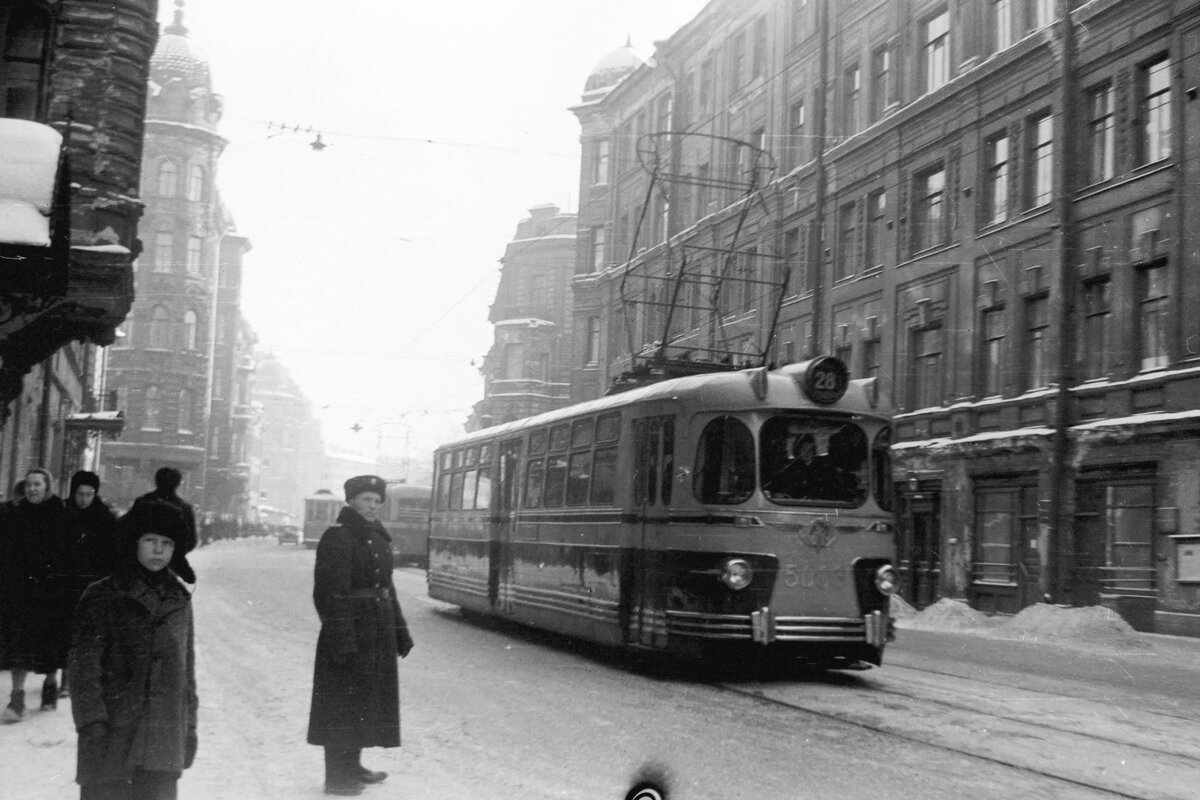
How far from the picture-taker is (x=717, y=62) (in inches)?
1518

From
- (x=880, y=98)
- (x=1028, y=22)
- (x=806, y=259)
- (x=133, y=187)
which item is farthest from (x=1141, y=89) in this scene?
(x=133, y=187)

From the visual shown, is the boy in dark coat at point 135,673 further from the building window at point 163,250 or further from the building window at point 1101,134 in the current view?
the building window at point 163,250

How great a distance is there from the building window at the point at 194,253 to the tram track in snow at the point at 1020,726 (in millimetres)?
43530

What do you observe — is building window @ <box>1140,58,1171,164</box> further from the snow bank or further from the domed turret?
the domed turret

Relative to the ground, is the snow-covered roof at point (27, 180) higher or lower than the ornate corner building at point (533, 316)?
lower

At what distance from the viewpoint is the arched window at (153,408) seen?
5497 cm

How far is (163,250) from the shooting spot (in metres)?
54.2

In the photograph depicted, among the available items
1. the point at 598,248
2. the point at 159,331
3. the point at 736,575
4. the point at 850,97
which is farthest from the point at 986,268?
the point at 159,331

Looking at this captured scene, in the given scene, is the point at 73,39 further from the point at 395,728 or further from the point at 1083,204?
the point at 1083,204

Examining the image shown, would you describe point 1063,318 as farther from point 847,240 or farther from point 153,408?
point 153,408

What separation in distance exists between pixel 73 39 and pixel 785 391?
33.2 ft

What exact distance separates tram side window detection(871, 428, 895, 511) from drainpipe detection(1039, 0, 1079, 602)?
38.3 feet

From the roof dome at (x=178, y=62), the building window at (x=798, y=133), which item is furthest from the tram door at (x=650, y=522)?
the building window at (x=798, y=133)

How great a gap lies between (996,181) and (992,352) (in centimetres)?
324
